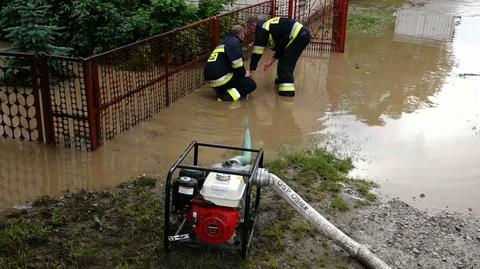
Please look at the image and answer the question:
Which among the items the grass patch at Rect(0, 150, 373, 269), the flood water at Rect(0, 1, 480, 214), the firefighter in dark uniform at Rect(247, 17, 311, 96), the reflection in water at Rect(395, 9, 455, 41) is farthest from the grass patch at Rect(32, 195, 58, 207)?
the reflection in water at Rect(395, 9, 455, 41)

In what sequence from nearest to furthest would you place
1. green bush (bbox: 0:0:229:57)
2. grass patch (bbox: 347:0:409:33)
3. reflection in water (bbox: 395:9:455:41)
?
green bush (bbox: 0:0:229:57)
reflection in water (bbox: 395:9:455:41)
grass patch (bbox: 347:0:409:33)

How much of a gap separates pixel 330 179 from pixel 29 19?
5509 mm

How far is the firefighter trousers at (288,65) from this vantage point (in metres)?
8.30

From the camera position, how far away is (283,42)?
8.33 meters

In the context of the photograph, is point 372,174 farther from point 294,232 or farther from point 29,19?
point 29,19

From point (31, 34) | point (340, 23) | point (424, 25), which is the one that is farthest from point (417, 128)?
point (424, 25)

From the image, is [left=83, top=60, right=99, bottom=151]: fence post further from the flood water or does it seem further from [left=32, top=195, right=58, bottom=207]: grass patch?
[left=32, top=195, right=58, bottom=207]: grass patch

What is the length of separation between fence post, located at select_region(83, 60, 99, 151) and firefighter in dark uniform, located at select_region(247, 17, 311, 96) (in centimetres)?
301

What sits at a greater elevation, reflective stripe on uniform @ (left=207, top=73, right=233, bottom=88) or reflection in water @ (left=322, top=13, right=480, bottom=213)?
reflective stripe on uniform @ (left=207, top=73, right=233, bottom=88)

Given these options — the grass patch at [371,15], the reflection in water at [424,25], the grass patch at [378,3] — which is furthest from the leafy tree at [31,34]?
the grass patch at [378,3]

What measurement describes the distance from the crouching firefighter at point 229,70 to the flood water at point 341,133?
225 mm

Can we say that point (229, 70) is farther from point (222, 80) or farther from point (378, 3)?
point (378, 3)

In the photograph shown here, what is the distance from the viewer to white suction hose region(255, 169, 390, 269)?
3803 millimetres

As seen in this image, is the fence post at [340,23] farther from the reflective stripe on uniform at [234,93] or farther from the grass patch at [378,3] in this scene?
the grass patch at [378,3]
